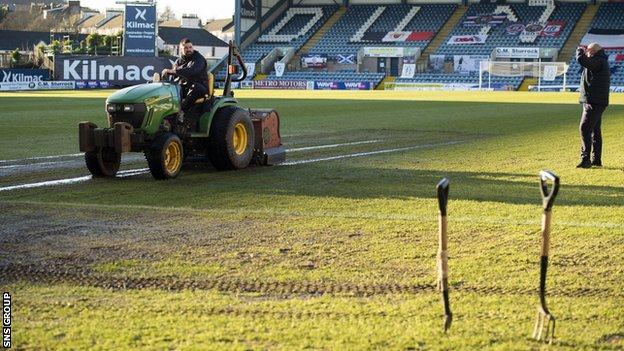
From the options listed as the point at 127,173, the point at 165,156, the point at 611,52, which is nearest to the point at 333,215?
the point at 165,156

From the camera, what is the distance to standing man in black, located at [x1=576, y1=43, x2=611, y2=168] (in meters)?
14.9

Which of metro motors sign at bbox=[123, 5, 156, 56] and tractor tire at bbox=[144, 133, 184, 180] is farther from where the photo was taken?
metro motors sign at bbox=[123, 5, 156, 56]

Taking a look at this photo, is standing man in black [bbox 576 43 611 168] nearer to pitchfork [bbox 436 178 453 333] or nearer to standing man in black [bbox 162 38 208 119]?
standing man in black [bbox 162 38 208 119]

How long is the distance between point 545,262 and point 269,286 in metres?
2.06

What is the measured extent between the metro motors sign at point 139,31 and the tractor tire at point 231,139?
165 ft

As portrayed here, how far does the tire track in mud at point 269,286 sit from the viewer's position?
6.80m

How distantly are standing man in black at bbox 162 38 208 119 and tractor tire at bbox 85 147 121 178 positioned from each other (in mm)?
1007

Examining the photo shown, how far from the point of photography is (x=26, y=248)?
8242 millimetres

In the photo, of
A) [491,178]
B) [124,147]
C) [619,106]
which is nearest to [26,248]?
[124,147]

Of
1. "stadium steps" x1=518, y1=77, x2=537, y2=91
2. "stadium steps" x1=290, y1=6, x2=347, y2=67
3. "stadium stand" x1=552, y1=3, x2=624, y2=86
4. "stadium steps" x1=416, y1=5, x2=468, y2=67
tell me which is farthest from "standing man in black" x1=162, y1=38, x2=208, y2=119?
"stadium steps" x1=290, y1=6, x2=347, y2=67

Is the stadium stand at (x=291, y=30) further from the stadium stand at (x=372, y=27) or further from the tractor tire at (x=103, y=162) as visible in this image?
the tractor tire at (x=103, y=162)

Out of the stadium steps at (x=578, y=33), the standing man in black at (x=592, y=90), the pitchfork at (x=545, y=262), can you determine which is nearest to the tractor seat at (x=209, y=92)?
the standing man in black at (x=592, y=90)

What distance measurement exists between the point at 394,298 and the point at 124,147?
6616 mm

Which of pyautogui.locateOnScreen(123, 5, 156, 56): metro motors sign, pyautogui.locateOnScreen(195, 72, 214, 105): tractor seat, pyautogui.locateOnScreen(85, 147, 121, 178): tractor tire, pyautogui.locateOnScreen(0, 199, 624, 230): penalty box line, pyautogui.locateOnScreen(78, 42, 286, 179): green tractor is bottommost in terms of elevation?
pyautogui.locateOnScreen(0, 199, 624, 230): penalty box line
